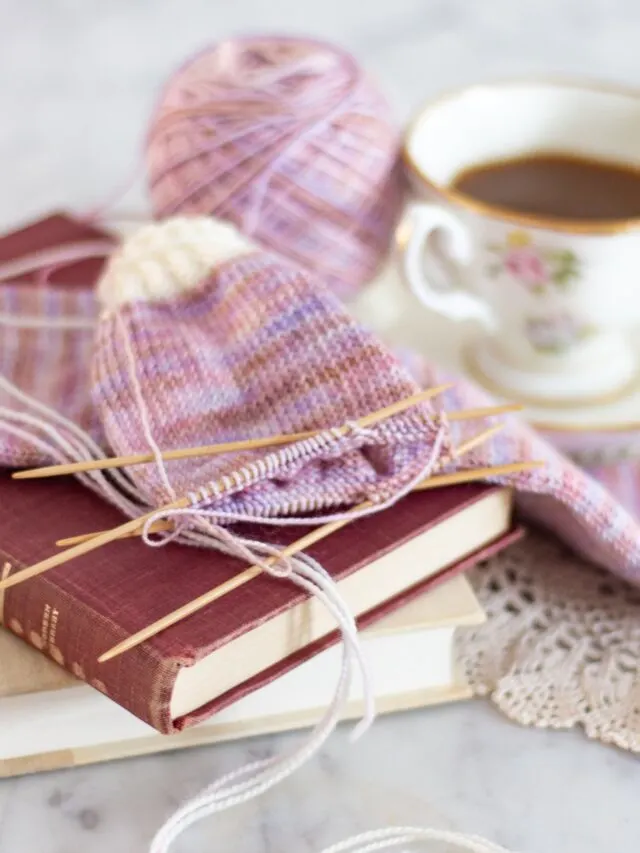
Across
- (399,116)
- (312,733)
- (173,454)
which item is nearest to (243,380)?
(173,454)

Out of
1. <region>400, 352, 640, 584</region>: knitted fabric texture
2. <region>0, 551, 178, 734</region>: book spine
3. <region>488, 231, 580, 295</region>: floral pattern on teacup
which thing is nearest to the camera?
<region>0, 551, 178, 734</region>: book spine

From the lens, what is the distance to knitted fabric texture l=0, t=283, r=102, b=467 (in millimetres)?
604

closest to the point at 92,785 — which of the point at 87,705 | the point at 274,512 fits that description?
the point at 87,705

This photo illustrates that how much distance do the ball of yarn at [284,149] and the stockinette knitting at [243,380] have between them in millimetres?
99

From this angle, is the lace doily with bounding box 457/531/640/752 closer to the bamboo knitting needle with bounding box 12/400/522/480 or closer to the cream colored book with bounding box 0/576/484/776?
the cream colored book with bounding box 0/576/484/776

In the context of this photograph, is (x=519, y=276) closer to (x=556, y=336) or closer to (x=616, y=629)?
(x=556, y=336)

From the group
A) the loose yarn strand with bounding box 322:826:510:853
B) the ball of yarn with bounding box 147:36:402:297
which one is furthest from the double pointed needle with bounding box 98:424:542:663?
the ball of yarn with bounding box 147:36:402:297

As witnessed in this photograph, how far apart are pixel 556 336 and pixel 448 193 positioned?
0.36 feet

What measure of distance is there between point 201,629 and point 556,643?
0.19 m

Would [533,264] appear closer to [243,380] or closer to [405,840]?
[243,380]

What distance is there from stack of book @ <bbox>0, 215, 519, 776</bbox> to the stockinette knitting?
0.02 m

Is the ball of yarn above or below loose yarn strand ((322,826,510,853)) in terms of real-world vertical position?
above

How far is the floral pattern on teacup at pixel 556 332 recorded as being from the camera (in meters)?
0.75

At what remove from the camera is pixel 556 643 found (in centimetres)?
61
